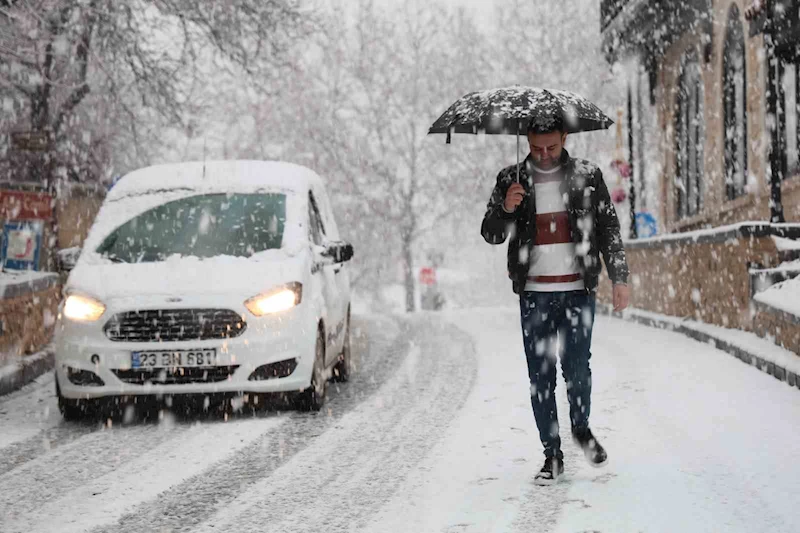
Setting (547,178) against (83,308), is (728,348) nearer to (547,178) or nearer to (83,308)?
(547,178)

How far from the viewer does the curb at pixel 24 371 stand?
8.79 m

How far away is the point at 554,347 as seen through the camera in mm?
4934

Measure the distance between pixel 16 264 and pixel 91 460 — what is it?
7273 millimetres

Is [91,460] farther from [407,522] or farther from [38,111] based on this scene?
[38,111]

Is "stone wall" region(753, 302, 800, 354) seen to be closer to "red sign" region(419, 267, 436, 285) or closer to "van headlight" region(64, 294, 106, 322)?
"van headlight" region(64, 294, 106, 322)

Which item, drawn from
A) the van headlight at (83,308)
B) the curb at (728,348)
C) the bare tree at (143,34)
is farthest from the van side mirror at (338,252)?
the bare tree at (143,34)

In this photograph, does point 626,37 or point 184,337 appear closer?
point 184,337

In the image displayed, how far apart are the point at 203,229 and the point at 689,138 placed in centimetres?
1457

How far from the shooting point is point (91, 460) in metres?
5.88

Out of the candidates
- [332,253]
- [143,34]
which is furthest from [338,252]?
[143,34]

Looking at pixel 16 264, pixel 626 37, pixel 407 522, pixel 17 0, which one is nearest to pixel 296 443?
pixel 407 522

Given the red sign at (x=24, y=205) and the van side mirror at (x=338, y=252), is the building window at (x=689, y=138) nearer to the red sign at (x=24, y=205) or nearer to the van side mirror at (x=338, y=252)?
the red sign at (x=24, y=205)

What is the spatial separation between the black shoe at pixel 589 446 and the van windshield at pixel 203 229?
10.9 ft

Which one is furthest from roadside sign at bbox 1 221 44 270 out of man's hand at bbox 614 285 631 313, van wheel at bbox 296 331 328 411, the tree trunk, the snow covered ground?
the tree trunk
